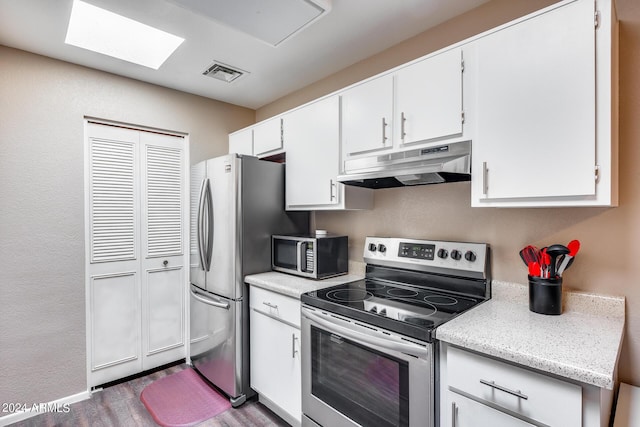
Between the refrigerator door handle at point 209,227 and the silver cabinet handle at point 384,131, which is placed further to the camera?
the refrigerator door handle at point 209,227

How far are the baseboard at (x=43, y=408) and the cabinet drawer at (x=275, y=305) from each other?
1480 mm

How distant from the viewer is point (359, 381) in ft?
5.05

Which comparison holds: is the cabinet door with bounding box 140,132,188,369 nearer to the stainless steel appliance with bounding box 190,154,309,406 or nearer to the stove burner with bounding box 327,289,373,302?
the stainless steel appliance with bounding box 190,154,309,406

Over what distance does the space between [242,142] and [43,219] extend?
63.4 inches

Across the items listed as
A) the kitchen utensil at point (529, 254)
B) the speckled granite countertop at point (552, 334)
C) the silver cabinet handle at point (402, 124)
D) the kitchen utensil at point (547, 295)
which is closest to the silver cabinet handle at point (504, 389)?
the speckled granite countertop at point (552, 334)

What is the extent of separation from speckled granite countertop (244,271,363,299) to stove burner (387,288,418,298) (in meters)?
0.35

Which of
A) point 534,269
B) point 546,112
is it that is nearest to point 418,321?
point 534,269

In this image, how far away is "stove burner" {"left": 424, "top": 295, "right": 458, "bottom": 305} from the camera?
65.2 inches

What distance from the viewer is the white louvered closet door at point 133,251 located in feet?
8.27

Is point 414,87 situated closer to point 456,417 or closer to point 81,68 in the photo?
point 456,417

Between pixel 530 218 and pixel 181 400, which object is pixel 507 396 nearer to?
pixel 530 218

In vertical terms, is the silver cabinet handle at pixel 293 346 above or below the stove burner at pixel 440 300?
below

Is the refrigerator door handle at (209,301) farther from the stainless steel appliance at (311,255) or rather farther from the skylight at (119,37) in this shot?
the skylight at (119,37)

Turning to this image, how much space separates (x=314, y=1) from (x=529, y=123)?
1.17 metres
